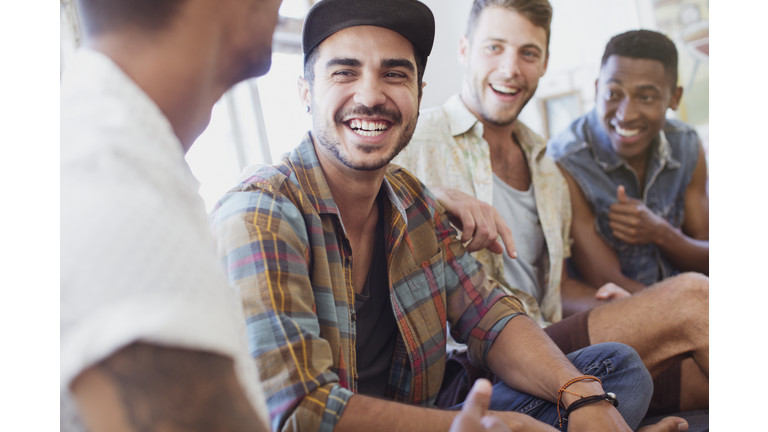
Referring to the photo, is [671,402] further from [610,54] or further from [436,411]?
[610,54]

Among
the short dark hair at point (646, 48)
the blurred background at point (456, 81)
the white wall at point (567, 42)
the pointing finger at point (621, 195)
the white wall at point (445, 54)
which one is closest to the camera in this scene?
the pointing finger at point (621, 195)

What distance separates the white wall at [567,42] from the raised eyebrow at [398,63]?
281cm

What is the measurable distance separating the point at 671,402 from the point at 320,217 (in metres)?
1.14

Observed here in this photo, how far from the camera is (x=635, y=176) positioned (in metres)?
2.29

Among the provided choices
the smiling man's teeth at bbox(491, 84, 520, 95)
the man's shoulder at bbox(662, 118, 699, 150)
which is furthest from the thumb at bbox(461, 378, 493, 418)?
the man's shoulder at bbox(662, 118, 699, 150)

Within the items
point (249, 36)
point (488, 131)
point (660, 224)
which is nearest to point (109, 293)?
point (249, 36)

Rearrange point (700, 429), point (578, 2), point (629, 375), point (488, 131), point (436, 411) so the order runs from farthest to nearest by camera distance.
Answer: point (578, 2) < point (488, 131) < point (700, 429) < point (629, 375) < point (436, 411)

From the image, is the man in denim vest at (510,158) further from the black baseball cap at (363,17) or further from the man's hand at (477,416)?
the man's hand at (477,416)

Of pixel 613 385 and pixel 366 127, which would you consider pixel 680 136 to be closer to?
pixel 613 385

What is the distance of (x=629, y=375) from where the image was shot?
1.14 metres

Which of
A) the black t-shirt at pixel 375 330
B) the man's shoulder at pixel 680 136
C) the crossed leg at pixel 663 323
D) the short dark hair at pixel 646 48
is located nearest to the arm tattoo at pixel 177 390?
the black t-shirt at pixel 375 330

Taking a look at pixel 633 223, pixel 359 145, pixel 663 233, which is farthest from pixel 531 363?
pixel 663 233

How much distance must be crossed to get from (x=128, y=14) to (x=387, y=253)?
79cm

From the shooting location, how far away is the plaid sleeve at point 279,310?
2.48 feet
